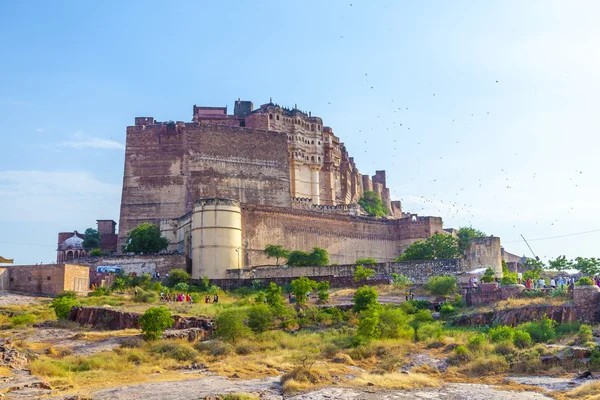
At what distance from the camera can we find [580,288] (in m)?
23.2

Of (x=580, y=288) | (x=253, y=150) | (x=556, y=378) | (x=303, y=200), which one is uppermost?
(x=253, y=150)

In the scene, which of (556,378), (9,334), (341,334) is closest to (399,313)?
(341,334)

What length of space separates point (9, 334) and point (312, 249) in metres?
25.1

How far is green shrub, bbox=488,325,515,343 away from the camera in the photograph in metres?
21.8

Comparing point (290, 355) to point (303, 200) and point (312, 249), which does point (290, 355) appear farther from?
point (303, 200)

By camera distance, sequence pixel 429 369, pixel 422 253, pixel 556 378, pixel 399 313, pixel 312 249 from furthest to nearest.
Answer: pixel 312 249, pixel 422 253, pixel 399 313, pixel 429 369, pixel 556 378

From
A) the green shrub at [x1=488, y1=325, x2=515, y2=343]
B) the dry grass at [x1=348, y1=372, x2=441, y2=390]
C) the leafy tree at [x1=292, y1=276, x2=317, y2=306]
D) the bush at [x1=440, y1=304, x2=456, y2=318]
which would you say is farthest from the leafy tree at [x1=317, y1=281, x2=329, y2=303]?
the dry grass at [x1=348, y1=372, x2=441, y2=390]

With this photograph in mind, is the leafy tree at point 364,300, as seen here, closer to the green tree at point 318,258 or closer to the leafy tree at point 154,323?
the leafy tree at point 154,323

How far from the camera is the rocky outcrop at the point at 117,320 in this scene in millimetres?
24609

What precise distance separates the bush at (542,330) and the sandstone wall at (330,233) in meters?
22.9

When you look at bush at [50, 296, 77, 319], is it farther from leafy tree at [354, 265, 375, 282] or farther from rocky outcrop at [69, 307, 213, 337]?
leafy tree at [354, 265, 375, 282]

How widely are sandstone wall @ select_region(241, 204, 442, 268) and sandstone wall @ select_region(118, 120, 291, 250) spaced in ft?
13.2

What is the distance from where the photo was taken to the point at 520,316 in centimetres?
2402

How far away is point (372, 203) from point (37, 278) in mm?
35510
